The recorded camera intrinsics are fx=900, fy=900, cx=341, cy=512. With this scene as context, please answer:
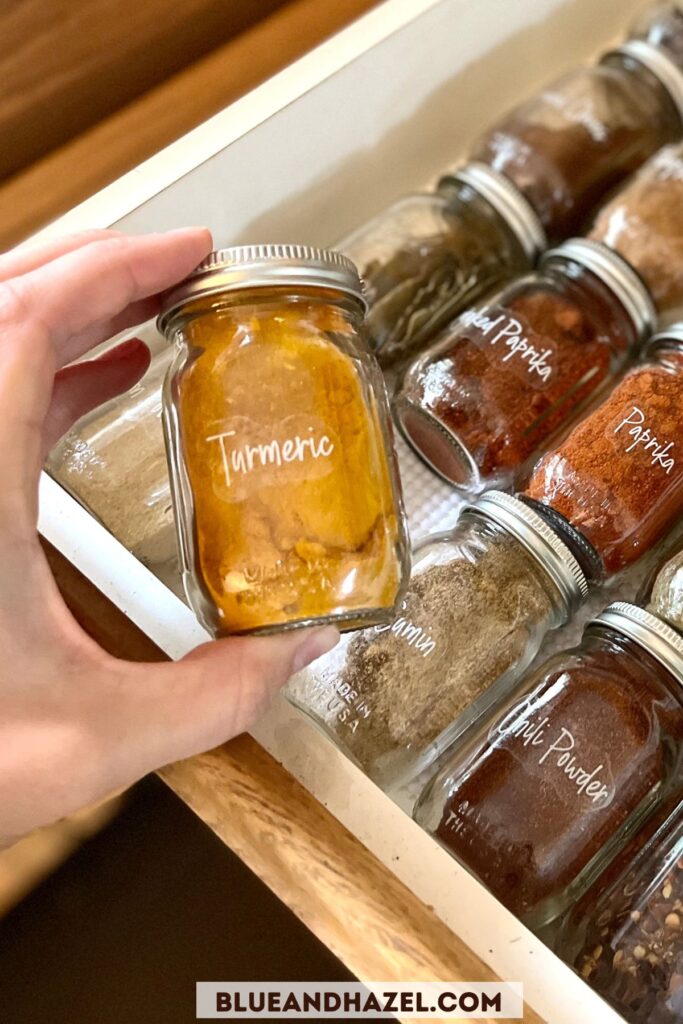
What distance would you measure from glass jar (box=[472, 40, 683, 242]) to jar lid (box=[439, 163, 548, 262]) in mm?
35

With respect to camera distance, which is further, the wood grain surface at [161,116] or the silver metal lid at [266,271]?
the wood grain surface at [161,116]

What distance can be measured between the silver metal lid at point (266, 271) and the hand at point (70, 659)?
0.02m

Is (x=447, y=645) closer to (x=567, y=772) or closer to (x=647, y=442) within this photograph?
(x=567, y=772)

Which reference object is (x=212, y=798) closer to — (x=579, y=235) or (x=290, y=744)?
(x=290, y=744)

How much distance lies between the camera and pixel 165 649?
2.15 feet

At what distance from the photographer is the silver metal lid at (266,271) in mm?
547

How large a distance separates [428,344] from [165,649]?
1.37 ft

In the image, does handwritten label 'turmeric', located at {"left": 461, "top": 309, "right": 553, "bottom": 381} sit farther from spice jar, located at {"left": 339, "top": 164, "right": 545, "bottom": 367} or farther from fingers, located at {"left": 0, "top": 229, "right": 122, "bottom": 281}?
fingers, located at {"left": 0, "top": 229, "right": 122, "bottom": 281}

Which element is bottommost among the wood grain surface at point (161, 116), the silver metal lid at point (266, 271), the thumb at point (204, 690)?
the thumb at point (204, 690)

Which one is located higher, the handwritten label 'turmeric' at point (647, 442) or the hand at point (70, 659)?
the hand at point (70, 659)

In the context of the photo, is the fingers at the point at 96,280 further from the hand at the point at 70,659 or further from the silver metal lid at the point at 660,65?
the silver metal lid at the point at 660,65

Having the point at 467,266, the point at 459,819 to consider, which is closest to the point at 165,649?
the point at 459,819

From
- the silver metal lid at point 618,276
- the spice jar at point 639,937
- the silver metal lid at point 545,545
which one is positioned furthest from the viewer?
the silver metal lid at point 618,276

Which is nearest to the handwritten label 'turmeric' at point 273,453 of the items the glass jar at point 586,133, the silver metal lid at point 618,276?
the silver metal lid at point 618,276
